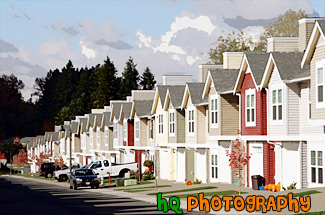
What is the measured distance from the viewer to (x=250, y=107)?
142 ft

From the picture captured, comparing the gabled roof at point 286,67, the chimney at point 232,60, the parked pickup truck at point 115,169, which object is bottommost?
the parked pickup truck at point 115,169

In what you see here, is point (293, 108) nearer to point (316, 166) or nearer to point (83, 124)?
point (316, 166)

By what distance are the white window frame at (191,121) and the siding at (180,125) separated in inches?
85.2

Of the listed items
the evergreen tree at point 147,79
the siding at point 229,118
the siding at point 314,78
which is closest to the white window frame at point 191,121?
the siding at point 229,118

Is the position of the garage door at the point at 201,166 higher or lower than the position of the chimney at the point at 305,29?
lower

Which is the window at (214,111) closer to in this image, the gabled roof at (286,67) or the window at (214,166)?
the window at (214,166)

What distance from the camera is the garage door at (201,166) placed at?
5384 cm

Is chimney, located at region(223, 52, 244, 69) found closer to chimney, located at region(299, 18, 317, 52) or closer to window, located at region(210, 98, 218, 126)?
window, located at region(210, 98, 218, 126)

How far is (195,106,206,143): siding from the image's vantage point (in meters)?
54.0

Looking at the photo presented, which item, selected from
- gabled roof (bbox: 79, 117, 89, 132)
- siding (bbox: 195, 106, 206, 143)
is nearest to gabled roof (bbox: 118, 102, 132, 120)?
siding (bbox: 195, 106, 206, 143)

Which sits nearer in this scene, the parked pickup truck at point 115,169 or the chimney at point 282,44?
the chimney at point 282,44

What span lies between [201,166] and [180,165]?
17.5 feet

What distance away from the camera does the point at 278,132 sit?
3953 centimetres

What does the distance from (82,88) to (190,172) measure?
122 m
